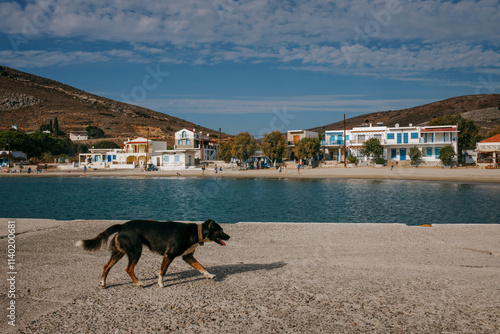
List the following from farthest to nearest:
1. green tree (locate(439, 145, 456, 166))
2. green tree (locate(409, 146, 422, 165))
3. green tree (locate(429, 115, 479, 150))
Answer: green tree (locate(429, 115, 479, 150)) < green tree (locate(409, 146, 422, 165)) < green tree (locate(439, 145, 456, 166))

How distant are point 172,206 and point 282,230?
616 inches

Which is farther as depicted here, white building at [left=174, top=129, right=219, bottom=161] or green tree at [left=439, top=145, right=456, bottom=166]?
white building at [left=174, top=129, right=219, bottom=161]

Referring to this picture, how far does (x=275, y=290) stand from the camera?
575cm

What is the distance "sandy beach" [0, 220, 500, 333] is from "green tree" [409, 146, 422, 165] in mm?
54171

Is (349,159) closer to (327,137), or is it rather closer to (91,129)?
(327,137)

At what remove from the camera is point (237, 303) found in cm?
523

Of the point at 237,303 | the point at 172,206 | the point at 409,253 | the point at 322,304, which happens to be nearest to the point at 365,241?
the point at 409,253

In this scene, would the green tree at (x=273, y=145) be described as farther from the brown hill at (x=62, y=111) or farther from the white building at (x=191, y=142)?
the brown hill at (x=62, y=111)

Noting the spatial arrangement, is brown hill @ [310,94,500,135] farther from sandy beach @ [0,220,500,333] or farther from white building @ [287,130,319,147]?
sandy beach @ [0,220,500,333]

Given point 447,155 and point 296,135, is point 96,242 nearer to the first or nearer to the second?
point 447,155

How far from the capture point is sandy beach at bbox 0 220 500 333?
15.1 feet

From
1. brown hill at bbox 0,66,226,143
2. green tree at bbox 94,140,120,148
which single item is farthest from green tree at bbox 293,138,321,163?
brown hill at bbox 0,66,226,143

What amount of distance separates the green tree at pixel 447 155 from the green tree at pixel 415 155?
3.20 meters

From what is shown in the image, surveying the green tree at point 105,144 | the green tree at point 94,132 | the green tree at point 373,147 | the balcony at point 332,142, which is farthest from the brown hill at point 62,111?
the green tree at point 373,147
